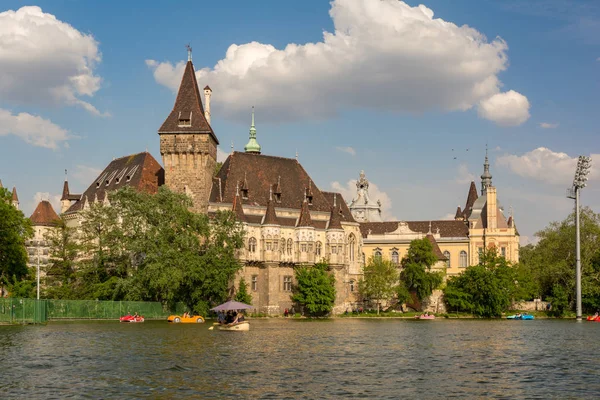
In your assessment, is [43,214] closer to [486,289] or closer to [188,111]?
[188,111]

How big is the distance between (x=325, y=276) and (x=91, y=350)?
5661 centimetres

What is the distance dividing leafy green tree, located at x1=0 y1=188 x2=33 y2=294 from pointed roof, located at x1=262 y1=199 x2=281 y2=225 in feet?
95.5

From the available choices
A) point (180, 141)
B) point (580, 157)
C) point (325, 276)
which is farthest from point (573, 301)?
point (180, 141)

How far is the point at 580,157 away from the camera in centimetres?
9738

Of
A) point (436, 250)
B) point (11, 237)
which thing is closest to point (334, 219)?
point (436, 250)

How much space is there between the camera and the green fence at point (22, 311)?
57781 millimetres

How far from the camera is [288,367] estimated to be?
32.4 meters

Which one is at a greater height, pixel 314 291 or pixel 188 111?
pixel 188 111

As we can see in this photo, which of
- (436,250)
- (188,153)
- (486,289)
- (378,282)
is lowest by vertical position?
(486,289)

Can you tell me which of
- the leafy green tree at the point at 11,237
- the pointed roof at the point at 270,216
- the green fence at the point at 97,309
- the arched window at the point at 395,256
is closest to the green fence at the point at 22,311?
the green fence at the point at 97,309

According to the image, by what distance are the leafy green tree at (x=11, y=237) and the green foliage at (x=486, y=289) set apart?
2100 inches

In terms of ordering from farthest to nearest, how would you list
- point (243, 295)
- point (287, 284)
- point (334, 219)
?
point (334, 219)
point (287, 284)
point (243, 295)

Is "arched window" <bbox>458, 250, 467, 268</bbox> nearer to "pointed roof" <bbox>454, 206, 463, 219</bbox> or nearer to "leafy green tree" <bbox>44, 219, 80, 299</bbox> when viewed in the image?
"pointed roof" <bbox>454, 206, 463, 219</bbox>

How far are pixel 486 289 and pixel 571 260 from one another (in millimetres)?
12235
